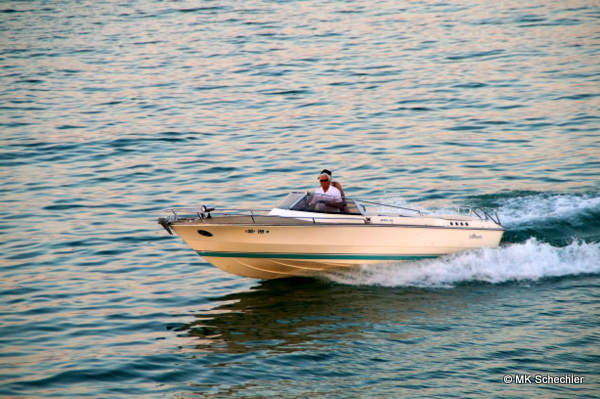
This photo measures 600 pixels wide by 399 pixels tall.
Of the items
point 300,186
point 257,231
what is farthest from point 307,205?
point 300,186

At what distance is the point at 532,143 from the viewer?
81.1 feet

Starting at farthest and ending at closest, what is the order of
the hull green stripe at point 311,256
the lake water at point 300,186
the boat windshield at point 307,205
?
the boat windshield at point 307,205, the hull green stripe at point 311,256, the lake water at point 300,186

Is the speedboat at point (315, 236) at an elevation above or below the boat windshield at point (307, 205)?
below

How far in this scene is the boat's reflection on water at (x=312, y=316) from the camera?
14.3m

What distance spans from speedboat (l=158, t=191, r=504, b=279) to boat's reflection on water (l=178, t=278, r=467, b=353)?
555mm

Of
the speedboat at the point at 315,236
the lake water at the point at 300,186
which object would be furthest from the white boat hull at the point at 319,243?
the lake water at the point at 300,186

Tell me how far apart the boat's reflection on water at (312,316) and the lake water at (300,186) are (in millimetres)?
49

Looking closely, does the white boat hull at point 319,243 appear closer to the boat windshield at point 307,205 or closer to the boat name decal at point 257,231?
the boat name decal at point 257,231

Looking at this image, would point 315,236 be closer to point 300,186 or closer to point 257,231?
point 257,231

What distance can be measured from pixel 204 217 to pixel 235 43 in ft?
82.6

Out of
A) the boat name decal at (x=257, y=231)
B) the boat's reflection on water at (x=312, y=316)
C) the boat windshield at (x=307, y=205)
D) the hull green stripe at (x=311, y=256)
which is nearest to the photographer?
the boat's reflection on water at (x=312, y=316)

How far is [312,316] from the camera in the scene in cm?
1517

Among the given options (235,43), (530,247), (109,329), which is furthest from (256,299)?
(235,43)

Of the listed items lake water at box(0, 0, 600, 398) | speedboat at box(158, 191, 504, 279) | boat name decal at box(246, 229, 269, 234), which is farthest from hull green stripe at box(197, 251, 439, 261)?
boat name decal at box(246, 229, 269, 234)
